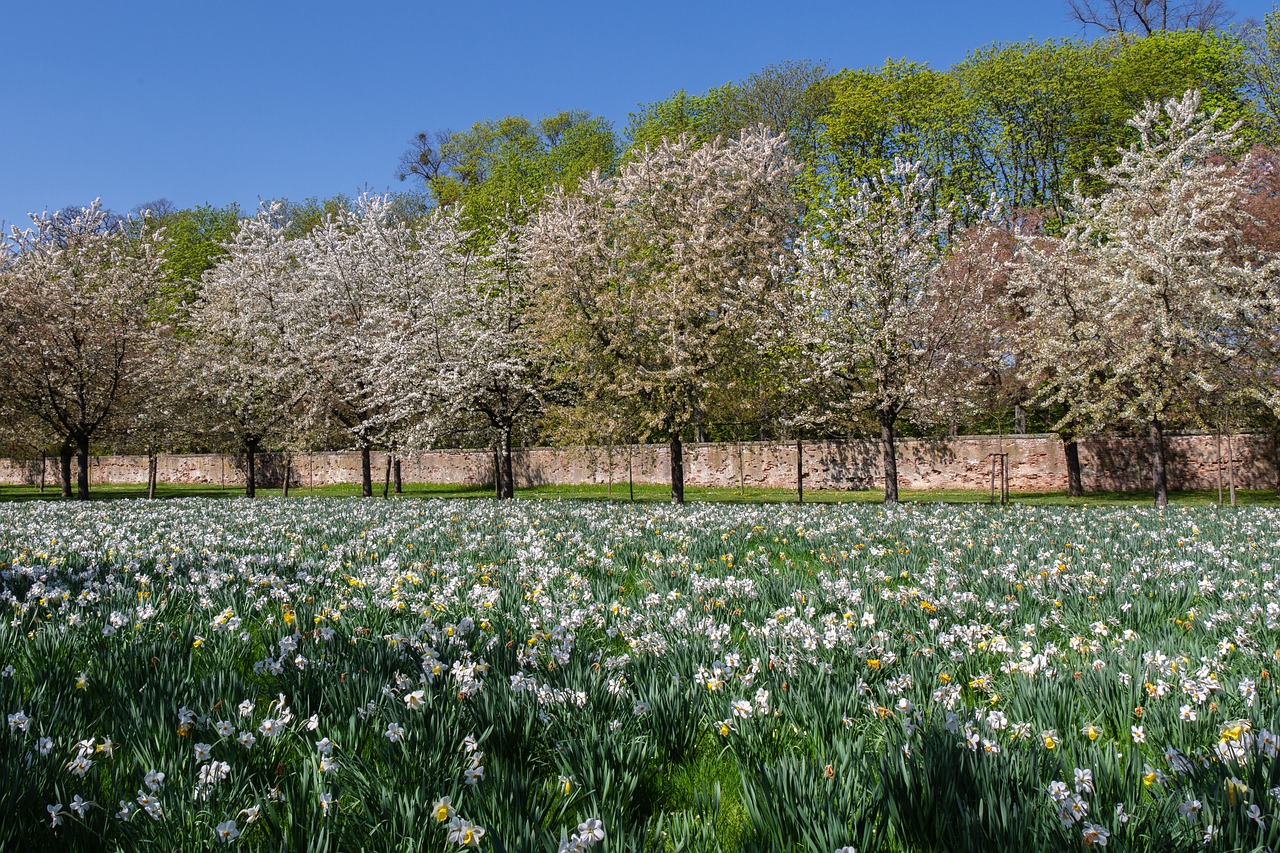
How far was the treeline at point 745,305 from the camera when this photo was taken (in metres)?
21.5

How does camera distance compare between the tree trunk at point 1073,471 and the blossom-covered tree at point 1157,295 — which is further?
the tree trunk at point 1073,471

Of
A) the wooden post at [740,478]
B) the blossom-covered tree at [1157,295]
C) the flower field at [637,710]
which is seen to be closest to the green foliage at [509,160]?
the wooden post at [740,478]

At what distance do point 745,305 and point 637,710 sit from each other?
2154 cm

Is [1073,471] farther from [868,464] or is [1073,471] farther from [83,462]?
[83,462]

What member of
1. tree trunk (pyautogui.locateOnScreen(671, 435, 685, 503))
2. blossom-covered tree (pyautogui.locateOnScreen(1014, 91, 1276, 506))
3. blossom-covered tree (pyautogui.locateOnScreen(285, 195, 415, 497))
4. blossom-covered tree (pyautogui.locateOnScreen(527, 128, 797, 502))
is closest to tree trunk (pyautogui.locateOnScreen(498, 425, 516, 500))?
blossom-covered tree (pyautogui.locateOnScreen(527, 128, 797, 502))

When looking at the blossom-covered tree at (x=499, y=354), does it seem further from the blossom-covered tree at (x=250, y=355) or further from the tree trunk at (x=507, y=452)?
the blossom-covered tree at (x=250, y=355)

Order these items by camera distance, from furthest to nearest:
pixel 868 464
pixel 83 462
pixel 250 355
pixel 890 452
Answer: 1. pixel 868 464
2. pixel 250 355
3. pixel 83 462
4. pixel 890 452

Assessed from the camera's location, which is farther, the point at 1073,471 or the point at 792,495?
the point at 792,495

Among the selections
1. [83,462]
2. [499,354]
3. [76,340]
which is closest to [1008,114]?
[499,354]

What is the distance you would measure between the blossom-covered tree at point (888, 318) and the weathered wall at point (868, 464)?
538 centimetres

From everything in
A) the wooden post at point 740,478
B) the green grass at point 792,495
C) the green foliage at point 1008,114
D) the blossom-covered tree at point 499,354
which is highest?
the green foliage at point 1008,114

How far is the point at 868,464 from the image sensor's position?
3177cm

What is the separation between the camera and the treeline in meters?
21.5

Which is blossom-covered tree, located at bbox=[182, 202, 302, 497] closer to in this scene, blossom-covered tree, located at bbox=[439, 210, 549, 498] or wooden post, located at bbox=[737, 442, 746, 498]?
blossom-covered tree, located at bbox=[439, 210, 549, 498]
